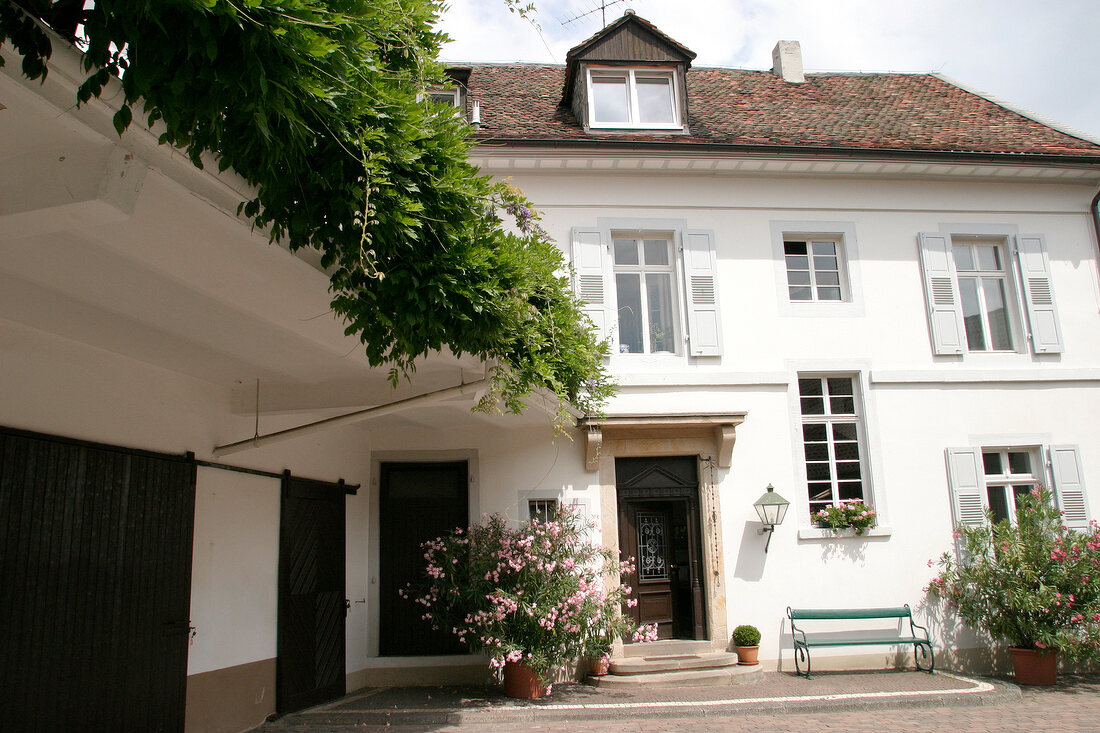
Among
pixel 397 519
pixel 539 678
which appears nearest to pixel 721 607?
pixel 539 678

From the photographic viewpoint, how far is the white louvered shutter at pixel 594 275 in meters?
9.19

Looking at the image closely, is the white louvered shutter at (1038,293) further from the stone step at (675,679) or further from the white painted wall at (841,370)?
the stone step at (675,679)

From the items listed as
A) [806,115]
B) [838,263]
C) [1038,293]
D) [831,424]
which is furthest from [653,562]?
[806,115]

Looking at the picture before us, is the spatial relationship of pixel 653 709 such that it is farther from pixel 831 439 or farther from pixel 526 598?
pixel 831 439

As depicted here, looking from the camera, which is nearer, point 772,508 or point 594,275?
point 772,508

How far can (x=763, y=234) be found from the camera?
31.6ft

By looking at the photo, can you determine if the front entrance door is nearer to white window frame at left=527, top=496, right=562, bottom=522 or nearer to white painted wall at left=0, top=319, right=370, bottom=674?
white window frame at left=527, top=496, right=562, bottom=522

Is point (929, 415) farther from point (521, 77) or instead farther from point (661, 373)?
point (521, 77)

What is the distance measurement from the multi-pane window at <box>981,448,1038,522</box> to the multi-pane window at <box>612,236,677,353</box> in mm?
3981

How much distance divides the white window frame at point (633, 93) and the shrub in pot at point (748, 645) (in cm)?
597

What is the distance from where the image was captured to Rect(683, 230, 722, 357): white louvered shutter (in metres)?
9.20

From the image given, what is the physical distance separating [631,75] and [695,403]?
434cm

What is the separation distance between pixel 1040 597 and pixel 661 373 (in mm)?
4408

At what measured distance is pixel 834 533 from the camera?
29.1 ft
